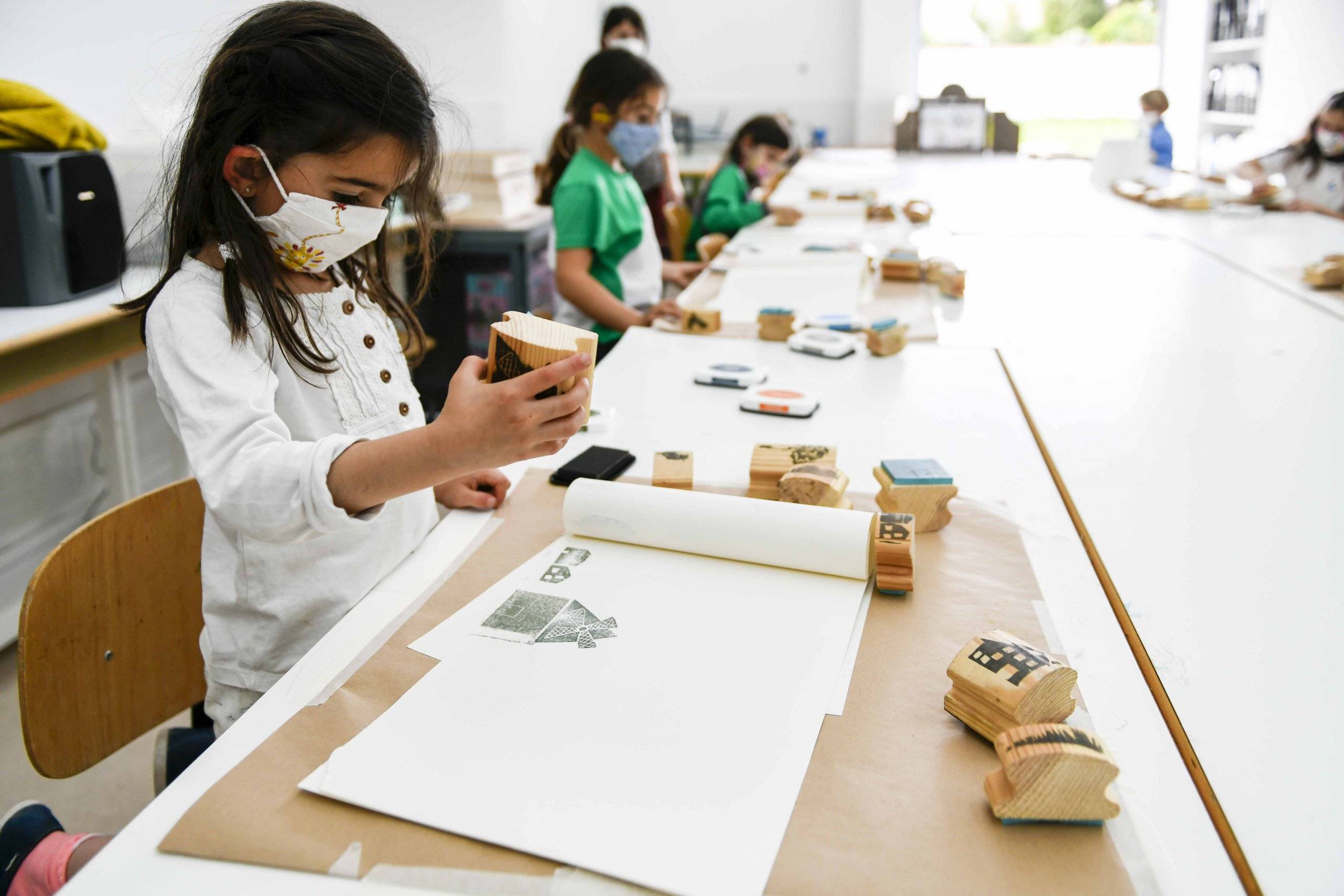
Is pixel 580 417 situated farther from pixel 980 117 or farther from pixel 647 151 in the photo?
pixel 980 117

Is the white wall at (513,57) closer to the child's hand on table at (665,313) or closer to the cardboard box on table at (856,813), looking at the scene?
the child's hand on table at (665,313)

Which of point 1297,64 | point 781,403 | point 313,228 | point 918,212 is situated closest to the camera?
point 313,228

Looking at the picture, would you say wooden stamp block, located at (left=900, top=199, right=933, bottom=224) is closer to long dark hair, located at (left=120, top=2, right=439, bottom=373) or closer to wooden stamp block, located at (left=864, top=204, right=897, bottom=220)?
wooden stamp block, located at (left=864, top=204, right=897, bottom=220)

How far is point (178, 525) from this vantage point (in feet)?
3.29

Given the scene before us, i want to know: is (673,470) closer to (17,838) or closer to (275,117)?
(275,117)

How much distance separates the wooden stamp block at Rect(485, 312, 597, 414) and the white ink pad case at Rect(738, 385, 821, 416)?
1.80ft

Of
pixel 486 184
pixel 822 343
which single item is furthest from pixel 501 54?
pixel 822 343

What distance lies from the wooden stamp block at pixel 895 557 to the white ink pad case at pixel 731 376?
566 mm

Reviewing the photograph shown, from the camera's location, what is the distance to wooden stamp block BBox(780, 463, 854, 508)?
884 millimetres

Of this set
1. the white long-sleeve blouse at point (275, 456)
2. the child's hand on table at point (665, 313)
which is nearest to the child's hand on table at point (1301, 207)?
the child's hand on table at point (665, 313)

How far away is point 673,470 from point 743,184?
2.44 meters

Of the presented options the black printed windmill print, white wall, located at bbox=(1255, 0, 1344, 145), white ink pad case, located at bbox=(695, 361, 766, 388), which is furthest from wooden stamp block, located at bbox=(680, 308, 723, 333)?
white wall, located at bbox=(1255, 0, 1344, 145)

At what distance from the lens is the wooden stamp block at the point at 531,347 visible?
0.67m

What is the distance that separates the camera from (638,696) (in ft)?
2.08
